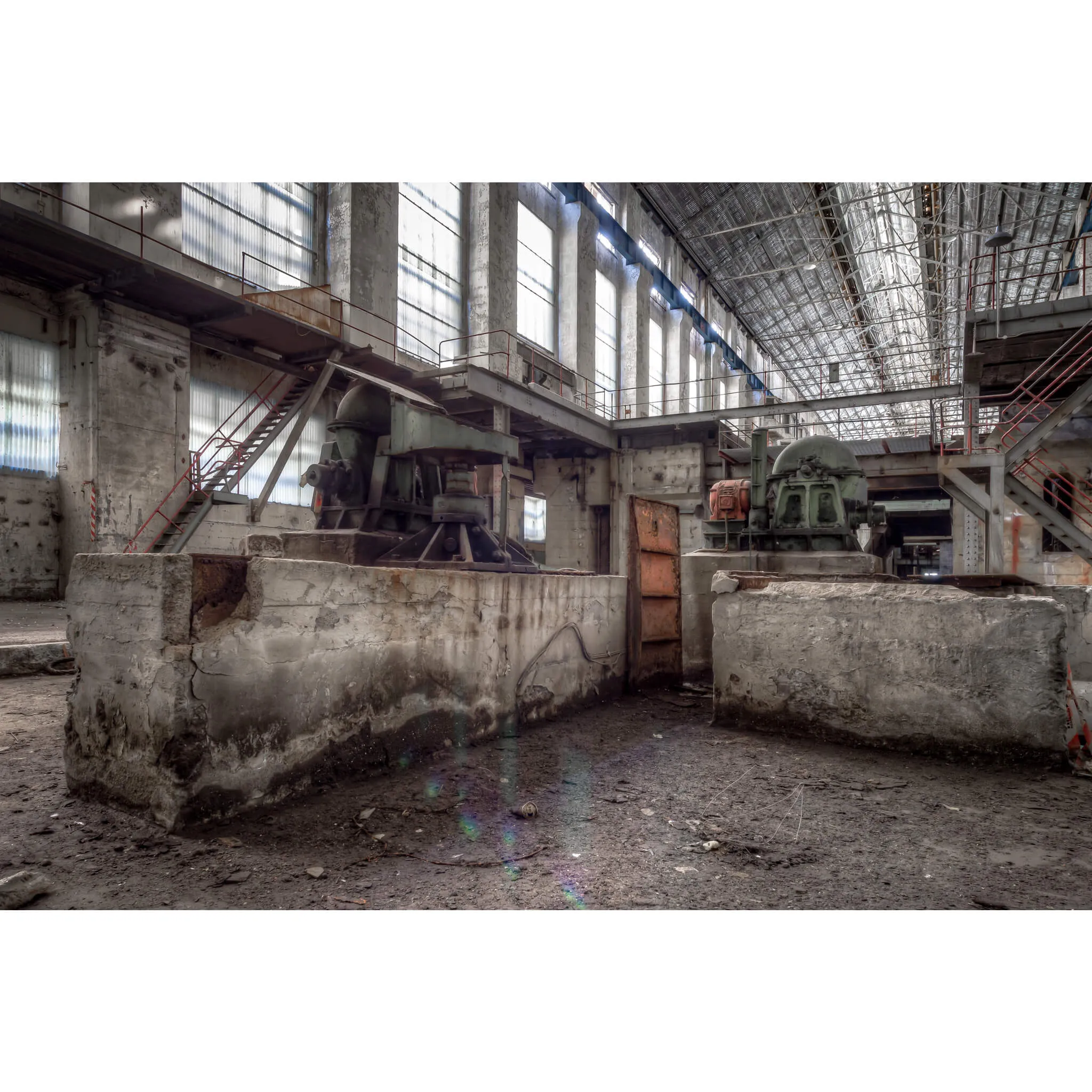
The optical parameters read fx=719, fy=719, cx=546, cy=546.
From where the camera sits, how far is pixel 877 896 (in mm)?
2682

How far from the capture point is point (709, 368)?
105 feet

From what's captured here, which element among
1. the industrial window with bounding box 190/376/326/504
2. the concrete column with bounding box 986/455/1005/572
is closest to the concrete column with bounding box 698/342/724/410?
the industrial window with bounding box 190/376/326/504

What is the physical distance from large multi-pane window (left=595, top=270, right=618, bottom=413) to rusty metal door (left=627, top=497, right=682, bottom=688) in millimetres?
16315

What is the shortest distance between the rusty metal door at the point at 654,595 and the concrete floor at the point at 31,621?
17.6ft

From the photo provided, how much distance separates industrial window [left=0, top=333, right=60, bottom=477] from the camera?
35.7ft

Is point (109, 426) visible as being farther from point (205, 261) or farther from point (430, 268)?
point (430, 268)

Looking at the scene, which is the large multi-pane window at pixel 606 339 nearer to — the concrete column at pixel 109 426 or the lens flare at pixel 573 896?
the concrete column at pixel 109 426

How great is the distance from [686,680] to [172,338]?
1060 cm

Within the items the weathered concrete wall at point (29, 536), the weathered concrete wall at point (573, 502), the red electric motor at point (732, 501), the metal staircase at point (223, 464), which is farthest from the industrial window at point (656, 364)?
the weathered concrete wall at point (29, 536)

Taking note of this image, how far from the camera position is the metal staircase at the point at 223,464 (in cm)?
1179

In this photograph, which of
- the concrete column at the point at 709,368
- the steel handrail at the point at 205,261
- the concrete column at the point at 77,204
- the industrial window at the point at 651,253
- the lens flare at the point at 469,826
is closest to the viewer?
the lens flare at the point at 469,826

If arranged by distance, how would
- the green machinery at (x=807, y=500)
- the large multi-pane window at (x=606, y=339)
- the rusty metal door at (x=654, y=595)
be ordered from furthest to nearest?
1. the large multi-pane window at (x=606, y=339)
2. the green machinery at (x=807, y=500)
3. the rusty metal door at (x=654, y=595)

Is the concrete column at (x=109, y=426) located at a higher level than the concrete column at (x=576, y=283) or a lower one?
lower

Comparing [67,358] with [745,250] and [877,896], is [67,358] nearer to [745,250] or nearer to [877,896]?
[877,896]
